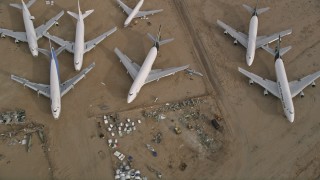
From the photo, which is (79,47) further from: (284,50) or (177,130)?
(284,50)

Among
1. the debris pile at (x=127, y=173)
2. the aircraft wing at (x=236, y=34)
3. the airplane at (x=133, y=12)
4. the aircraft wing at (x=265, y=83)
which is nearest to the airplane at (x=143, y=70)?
the airplane at (x=133, y=12)

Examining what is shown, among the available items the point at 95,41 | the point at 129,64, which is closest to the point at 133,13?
the point at 95,41

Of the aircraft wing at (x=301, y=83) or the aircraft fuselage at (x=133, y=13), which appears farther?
the aircraft fuselage at (x=133, y=13)

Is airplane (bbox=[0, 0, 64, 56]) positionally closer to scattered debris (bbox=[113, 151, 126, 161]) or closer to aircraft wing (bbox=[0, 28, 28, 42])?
aircraft wing (bbox=[0, 28, 28, 42])

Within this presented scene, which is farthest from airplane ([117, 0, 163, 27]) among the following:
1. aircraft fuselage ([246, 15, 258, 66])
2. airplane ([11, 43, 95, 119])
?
aircraft fuselage ([246, 15, 258, 66])

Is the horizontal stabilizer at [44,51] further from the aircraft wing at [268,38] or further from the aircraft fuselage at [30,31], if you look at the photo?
the aircraft wing at [268,38]
